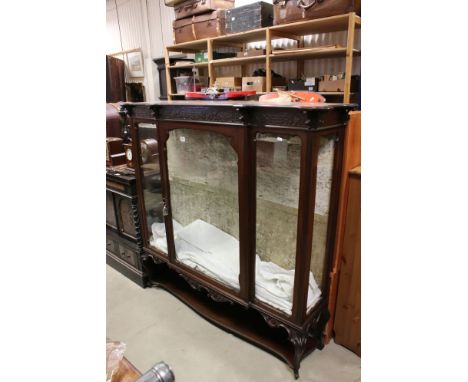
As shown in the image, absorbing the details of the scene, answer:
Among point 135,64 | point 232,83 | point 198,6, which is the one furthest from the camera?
point 135,64

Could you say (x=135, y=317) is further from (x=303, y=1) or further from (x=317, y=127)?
(x=303, y=1)

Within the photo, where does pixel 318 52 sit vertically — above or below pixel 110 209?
above

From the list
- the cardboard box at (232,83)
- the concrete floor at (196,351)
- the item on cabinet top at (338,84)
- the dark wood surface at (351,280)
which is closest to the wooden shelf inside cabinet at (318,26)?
the item on cabinet top at (338,84)

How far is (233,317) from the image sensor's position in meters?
2.02

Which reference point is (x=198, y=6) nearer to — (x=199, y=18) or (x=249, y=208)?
(x=199, y=18)

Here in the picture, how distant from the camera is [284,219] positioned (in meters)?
1.68

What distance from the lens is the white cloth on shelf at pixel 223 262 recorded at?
65.2 inches

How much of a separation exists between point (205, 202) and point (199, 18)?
229 cm

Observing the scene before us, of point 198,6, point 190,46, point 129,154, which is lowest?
point 129,154

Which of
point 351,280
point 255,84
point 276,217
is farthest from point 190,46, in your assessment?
point 351,280

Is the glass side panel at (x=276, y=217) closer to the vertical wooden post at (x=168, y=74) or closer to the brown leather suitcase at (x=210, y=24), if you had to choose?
the brown leather suitcase at (x=210, y=24)

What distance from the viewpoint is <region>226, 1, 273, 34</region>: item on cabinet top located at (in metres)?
2.77
